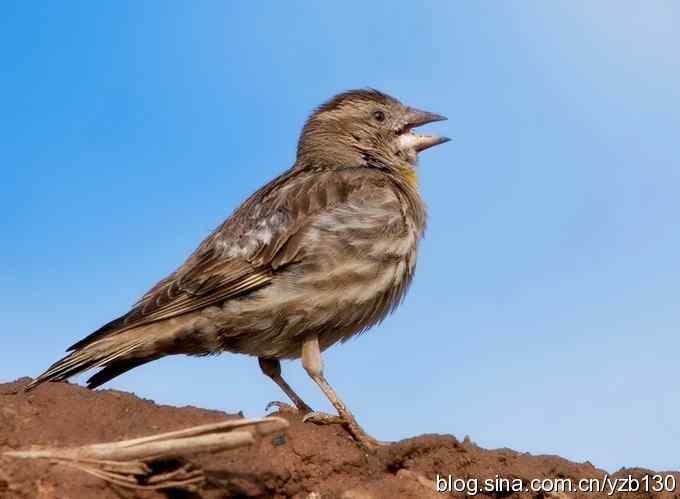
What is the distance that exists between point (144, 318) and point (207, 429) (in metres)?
2.69

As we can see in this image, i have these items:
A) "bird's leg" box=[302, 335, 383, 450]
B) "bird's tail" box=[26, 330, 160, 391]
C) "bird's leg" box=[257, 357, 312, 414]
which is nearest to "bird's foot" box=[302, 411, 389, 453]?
"bird's leg" box=[302, 335, 383, 450]

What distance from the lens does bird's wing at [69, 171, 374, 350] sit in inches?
307

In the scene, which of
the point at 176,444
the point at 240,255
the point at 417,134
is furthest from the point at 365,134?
the point at 176,444

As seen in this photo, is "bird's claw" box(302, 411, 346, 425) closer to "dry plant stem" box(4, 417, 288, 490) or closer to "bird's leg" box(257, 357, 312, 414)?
"bird's leg" box(257, 357, 312, 414)

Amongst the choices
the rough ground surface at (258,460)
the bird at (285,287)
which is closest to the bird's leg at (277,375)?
the bird at (285,287)

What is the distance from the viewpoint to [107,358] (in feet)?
25.2

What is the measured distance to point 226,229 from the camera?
27.5 ft

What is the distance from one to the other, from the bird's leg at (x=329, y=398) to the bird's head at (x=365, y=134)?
172 cm

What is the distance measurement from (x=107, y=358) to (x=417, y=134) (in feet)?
10.7

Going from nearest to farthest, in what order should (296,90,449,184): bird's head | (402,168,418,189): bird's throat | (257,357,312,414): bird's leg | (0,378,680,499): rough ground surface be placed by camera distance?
(0,378,680,499): rough ground surface
(257,357,312,414): bird's leg
(402,168,418,189): bird's throat
(296,90,449,184): bird's head

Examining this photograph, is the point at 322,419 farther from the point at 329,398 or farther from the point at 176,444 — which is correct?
the point at 176,444

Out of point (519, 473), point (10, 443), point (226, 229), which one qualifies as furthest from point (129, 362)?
point (519, 473)

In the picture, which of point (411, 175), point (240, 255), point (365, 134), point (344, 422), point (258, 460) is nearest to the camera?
point (258, 460)

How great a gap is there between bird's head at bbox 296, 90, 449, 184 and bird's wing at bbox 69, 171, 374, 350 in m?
0.74
